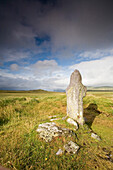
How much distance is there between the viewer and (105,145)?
17.4 feet

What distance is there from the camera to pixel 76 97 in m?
7.64

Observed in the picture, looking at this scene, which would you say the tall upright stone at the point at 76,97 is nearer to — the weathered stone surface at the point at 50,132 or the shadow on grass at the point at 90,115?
the weathered stone surface at the point at 50,132

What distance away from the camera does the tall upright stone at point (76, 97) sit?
7.44 metres

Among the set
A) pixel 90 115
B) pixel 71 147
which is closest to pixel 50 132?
pixel 71 147

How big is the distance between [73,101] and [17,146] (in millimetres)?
5279

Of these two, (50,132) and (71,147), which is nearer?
(71,147)

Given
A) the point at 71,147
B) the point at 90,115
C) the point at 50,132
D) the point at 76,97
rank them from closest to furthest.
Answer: the point at 71,147 → the point at 50,132 → the point at 76,97 → the point at 90,115

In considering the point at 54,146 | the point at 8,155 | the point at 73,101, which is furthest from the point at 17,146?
the point at 73,101

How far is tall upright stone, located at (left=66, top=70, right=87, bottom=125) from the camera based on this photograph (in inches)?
293

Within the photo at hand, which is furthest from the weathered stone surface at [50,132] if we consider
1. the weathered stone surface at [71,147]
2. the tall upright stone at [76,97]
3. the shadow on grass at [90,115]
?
the shadow on grass at [90,115]

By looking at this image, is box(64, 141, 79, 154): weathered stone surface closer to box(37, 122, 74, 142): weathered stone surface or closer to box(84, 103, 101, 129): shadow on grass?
box(37, 122, 74, 142): weathered stone surface

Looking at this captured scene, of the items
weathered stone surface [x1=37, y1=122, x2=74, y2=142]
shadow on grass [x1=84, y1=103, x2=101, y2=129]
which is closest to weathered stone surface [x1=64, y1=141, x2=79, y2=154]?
weathered stone surface [x1=37, y1=122, x2=74, y2=142]

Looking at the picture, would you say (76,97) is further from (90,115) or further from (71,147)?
(90,115)

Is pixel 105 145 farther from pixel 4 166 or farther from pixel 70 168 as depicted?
pixel 4 166
